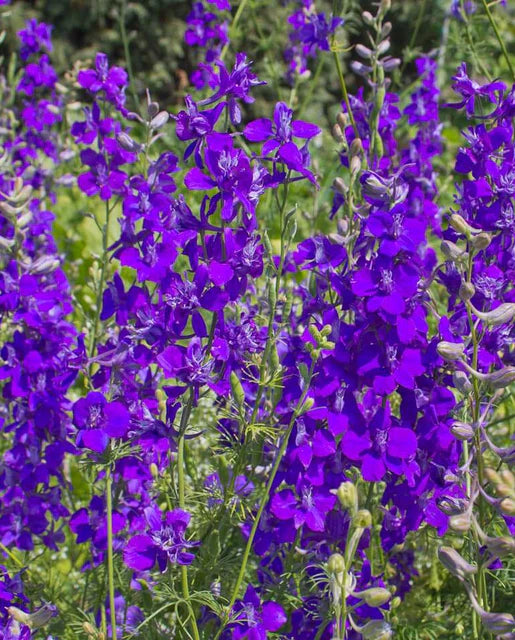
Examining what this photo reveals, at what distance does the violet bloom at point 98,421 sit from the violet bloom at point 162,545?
16cm

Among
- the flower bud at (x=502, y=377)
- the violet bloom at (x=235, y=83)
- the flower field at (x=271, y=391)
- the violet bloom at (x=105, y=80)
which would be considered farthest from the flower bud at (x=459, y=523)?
the violet bloom at (x=105, y=80)

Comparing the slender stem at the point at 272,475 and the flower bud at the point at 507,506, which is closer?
the flower bud at the point at 507,506

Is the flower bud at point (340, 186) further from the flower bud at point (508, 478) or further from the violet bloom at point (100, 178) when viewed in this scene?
the flower bud at point (508, 478)

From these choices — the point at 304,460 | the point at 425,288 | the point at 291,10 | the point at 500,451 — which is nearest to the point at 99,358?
the point at 304,460

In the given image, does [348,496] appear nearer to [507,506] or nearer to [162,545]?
[507,506]

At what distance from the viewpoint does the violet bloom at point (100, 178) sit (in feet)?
7.64

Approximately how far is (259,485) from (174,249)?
2.80ft

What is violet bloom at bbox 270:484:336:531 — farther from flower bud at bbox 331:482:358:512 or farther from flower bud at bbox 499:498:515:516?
flower bud at bbox 499:498:515:516

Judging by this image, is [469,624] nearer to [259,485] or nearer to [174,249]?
[259,485]

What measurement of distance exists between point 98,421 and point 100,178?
0.93 meters

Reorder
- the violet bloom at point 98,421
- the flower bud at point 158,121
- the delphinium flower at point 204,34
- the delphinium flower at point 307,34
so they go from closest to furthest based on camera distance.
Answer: the violet bloom at point 98,421, the flower bud at point 158,121, the delphinium flower at point 307,34, the delphinium flower at point 204,34

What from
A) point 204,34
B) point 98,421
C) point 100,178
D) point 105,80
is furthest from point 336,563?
point 204,34

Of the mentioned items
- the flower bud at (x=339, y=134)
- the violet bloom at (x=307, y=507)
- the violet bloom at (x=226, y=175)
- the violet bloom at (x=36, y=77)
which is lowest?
the violet bloom at (x=307, y=507)

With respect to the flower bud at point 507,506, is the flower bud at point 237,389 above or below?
below
